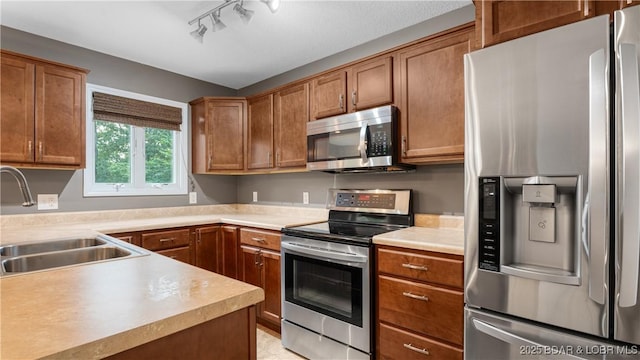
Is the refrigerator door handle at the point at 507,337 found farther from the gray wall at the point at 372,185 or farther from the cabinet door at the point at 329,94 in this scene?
the cabinet door at the point at 329,94

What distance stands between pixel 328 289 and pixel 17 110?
2459 millimetres

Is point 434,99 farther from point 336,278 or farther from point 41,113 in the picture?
point 41,113

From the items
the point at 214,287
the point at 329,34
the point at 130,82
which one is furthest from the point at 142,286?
the point at 130,82

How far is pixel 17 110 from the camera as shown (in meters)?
2.21

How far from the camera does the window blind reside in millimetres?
2861

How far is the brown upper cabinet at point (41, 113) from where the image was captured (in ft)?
7.16

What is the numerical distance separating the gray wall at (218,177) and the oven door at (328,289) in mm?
778

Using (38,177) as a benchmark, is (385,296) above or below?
below

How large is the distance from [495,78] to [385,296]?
1.30 metres

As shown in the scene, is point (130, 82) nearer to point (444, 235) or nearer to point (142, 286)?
point (142, 286)

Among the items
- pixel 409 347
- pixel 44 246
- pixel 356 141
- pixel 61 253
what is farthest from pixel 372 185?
pixel 44 246

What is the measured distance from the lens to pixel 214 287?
0.94 meters

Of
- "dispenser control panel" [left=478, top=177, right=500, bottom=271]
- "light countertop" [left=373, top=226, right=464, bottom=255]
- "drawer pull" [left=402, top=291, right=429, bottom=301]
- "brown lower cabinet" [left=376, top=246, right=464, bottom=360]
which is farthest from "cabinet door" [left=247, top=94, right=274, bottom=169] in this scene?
"dispenser control panel" [left=478, top=177, right=500, bottom=271]

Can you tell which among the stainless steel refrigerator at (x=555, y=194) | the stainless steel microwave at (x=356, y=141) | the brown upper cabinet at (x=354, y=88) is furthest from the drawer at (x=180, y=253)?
the stainless steel refrigerator at (x=555, y=194)
